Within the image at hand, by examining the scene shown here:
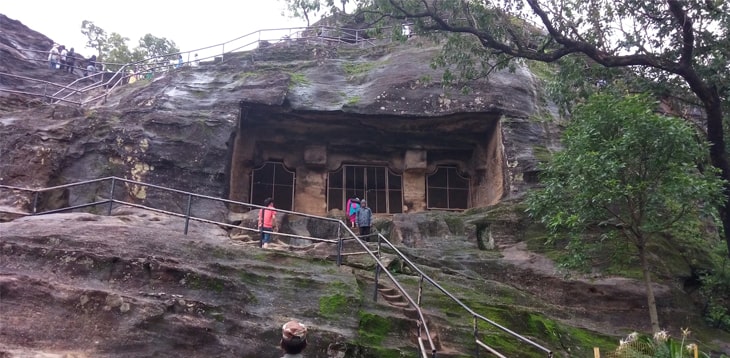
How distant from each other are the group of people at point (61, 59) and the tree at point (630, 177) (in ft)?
70.5

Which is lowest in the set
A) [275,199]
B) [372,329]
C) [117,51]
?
[372,329]

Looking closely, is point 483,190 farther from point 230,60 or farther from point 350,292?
point 350,292

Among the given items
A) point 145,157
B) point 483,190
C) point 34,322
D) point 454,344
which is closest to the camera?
point 34,322

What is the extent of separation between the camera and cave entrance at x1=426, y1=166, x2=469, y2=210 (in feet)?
64.4

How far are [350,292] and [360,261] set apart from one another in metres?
2.21

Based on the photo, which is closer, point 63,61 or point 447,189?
point 447,189

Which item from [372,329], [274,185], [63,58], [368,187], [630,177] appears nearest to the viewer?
[372,329]

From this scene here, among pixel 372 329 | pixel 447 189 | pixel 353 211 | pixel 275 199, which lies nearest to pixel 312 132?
pixel 275 199

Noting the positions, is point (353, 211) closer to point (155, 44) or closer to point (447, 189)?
point (447, 189)

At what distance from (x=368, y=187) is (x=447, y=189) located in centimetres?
256

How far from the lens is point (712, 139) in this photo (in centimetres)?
1080

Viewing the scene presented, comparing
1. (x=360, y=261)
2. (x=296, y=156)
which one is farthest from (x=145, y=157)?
(x=360, y=261)

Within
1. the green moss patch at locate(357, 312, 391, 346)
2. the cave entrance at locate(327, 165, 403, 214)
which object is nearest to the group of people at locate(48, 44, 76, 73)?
the cave entrance at locate(327, 165, 403, 214)

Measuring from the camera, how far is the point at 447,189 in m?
19.9
